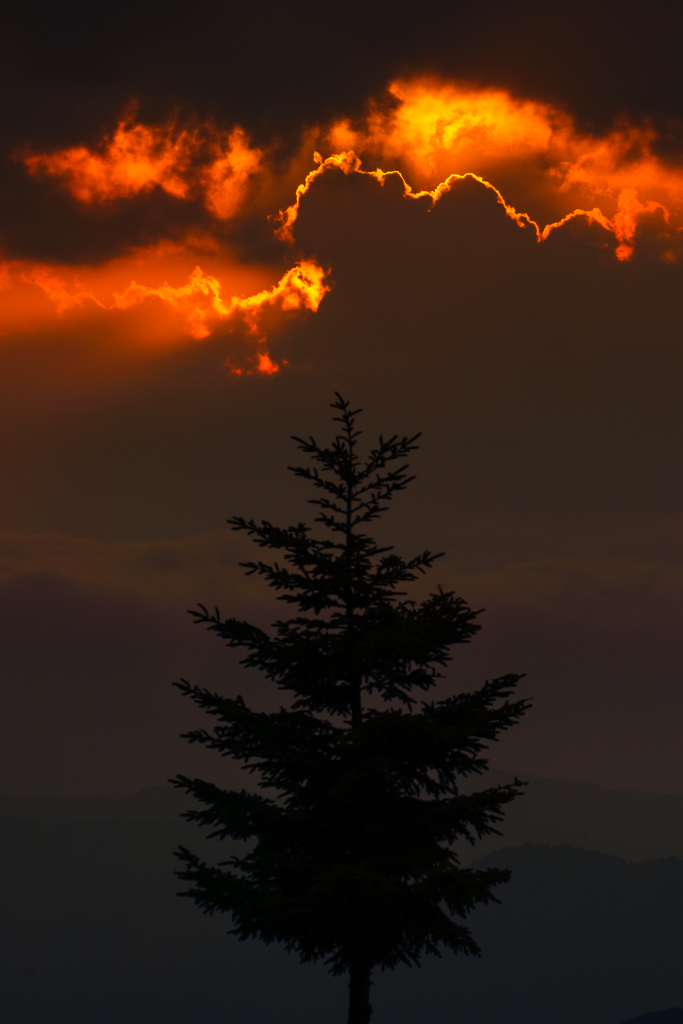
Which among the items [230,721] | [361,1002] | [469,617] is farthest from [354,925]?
[469,617]

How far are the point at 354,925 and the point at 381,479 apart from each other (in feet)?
30.3

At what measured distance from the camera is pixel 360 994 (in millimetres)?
19000

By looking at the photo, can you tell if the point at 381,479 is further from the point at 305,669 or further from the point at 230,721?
the point at 230,721

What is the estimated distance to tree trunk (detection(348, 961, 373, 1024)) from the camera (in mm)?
18844

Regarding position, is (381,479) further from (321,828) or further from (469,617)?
(321,828)

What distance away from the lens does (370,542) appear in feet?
70.4

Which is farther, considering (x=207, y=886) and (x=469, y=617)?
(x=469, y=617)

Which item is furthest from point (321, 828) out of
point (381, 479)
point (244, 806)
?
point (381, 479)

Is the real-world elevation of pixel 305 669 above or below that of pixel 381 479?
below

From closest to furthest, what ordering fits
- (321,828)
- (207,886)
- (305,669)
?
1. (207,886)
2. (321,828)
3. (305,669)

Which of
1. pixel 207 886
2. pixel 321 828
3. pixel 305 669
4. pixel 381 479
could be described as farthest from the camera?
pixel 381 479

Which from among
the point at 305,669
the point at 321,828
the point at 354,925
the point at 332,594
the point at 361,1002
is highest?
the point at 332,594

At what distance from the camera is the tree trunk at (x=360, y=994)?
61.8 feet

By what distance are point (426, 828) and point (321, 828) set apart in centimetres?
210
